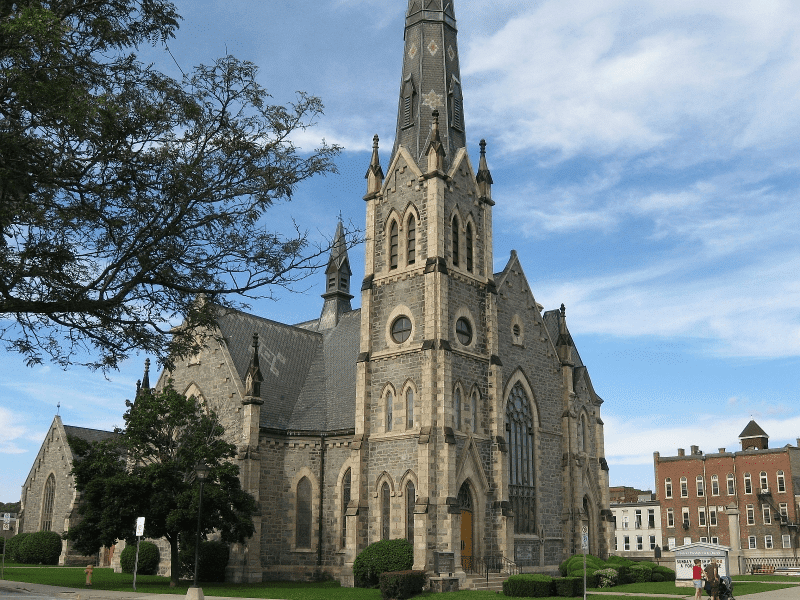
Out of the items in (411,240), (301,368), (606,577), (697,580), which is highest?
(411,240)

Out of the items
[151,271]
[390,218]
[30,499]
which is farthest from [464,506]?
[30,499]

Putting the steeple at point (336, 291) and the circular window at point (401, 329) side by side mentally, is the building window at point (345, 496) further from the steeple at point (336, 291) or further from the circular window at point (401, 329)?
the steeple at point (336, 291)

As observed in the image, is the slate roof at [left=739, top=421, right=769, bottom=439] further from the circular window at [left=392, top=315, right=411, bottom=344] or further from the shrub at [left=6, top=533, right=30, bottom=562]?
the shrub at [left=6, top=533, right=30, bottom=562]

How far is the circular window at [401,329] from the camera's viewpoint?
113 ft

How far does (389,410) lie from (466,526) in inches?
225

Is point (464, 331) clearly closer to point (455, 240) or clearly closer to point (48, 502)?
point (455, 240)

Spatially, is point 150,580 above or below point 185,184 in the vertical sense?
below

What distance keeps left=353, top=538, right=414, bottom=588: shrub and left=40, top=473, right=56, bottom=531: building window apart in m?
32.6

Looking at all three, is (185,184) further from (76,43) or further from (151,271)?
(76,43)

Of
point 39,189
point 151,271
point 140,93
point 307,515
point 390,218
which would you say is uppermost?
point 390,218

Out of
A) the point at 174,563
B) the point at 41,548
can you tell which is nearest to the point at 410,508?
the point at 174,563

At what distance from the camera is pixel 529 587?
27.0 metres

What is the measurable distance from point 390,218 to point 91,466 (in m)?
16.4

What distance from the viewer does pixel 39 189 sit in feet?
46.0
